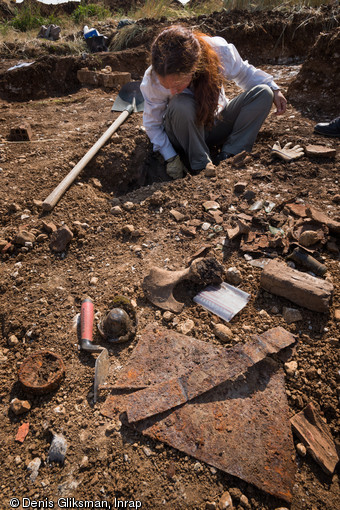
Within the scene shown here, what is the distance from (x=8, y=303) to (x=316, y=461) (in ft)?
6.02

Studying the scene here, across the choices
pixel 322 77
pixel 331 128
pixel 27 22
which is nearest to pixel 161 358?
pixel 331 128

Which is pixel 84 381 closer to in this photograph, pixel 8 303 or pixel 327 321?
pixel 8 303

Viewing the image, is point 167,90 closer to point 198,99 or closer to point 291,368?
point 198,99

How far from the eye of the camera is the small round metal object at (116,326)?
1620 mm

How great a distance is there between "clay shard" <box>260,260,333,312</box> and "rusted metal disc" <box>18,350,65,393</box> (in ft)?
3.99

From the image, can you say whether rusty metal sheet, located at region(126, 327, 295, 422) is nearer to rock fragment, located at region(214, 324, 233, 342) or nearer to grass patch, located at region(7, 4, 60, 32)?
rock fragment, located at region(214, 324, 233, 342)

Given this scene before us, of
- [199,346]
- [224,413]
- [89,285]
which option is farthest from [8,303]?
[224,413]

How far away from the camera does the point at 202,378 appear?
137cm

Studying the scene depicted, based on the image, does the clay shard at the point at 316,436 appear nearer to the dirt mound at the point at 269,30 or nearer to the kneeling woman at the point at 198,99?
the kneeling woman at the point at 198,99

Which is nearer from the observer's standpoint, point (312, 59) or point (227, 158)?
point (227, 158)

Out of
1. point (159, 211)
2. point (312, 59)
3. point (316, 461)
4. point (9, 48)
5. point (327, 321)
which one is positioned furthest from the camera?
point (9, 48)

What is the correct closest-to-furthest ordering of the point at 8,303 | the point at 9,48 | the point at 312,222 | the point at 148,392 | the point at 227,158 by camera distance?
the point at 148,392
the point at 8,303
the point at 312,222
the point at 227,158
the point at 9,48

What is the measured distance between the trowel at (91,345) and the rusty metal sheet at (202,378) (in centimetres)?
20

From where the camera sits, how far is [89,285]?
6.53 ft
